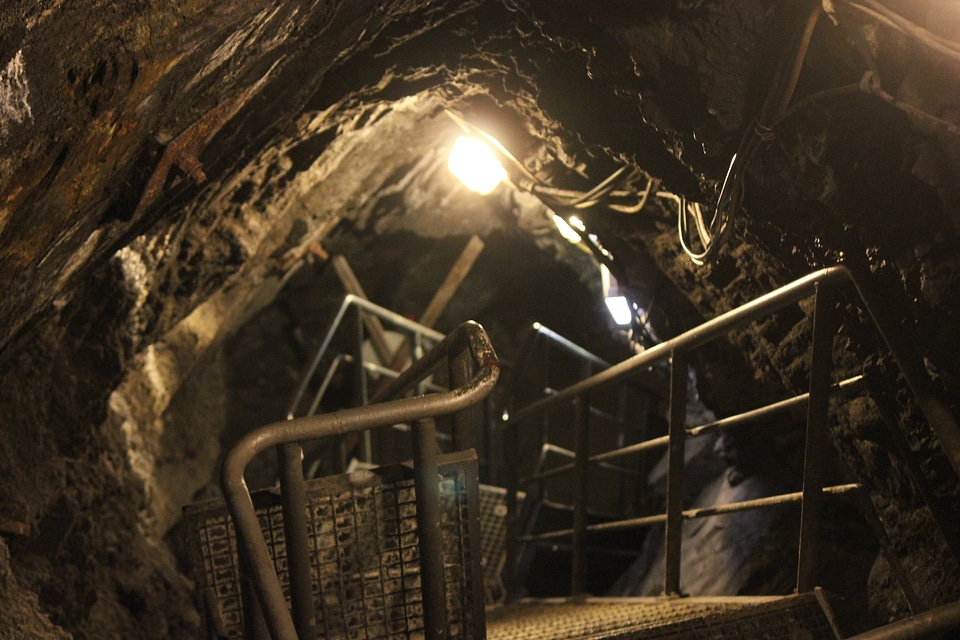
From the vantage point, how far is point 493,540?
5777 mm

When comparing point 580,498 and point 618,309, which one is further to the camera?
point 618,309

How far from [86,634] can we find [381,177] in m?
3.59

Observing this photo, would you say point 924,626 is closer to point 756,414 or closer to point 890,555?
point 890,555

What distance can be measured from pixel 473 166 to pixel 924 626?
3.91m

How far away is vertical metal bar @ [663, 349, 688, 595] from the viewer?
3070 millimetres

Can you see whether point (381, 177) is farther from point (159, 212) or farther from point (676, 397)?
point (676, 397)

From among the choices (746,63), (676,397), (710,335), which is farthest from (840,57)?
(676,397)

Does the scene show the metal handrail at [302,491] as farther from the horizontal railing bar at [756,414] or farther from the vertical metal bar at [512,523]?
the vertical metal bar at [512,523]

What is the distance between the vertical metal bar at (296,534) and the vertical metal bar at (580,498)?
2.14 m

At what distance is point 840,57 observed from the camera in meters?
2.41

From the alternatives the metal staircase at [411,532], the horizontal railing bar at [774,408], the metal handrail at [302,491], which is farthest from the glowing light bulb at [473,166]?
the metal handrail at [302,491]

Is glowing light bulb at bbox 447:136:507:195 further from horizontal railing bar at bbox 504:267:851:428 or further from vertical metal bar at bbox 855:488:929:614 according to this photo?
vertical metal bar at bbox 855:488:929:614

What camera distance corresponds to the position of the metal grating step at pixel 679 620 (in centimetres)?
220

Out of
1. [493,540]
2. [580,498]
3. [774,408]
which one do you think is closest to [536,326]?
[493,540]
